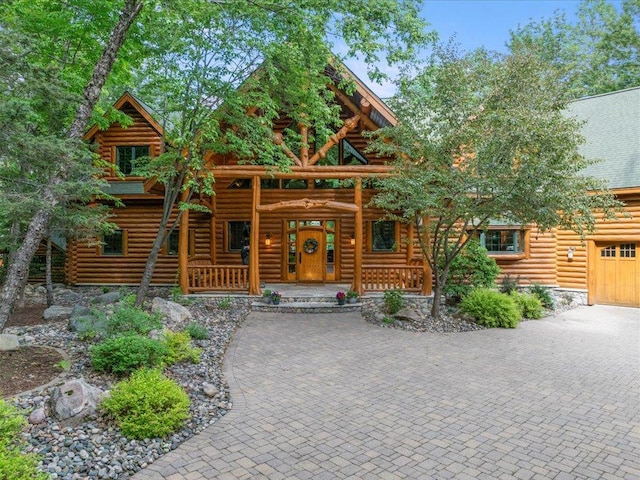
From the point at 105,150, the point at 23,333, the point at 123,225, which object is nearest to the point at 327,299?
the point at 23,333

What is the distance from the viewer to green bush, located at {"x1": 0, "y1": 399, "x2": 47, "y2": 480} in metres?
3.02

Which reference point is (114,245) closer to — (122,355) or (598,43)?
(122,355)

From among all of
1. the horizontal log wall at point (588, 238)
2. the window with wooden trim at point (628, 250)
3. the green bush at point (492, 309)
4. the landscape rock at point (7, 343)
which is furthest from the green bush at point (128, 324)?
the window with wooden trim at point (628, 250)

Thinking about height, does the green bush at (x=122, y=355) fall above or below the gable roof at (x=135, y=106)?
below

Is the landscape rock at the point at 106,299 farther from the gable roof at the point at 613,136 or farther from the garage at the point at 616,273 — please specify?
the garage at the point at 616,273

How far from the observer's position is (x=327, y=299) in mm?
11695

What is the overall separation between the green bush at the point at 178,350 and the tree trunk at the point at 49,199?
233 centimetres

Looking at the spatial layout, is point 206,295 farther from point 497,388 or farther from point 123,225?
point 497,388

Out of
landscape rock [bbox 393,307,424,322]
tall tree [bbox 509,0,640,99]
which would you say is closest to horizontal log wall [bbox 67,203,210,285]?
landscape rock [bbox 393,307,424,322]

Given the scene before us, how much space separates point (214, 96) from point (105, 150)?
8.59 m

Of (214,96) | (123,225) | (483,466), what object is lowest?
(483,466)

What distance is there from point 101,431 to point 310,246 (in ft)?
35.8

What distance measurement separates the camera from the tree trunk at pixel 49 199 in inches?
232

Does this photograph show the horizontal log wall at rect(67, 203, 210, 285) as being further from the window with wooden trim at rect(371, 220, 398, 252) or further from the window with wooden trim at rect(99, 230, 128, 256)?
the window with wooden trim at rect(371, 220, 398, 252)
